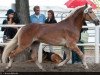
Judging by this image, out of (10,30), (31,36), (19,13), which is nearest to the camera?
(31,36)

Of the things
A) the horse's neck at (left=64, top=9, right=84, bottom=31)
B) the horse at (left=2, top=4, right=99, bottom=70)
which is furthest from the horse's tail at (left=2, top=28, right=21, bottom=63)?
the horse's neck at (left=64, top=9, right=84, bottom=31)

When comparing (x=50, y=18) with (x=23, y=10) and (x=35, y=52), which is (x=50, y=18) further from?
(x=35, y=52)

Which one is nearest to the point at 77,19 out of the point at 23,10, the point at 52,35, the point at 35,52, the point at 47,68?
the point at 52,35

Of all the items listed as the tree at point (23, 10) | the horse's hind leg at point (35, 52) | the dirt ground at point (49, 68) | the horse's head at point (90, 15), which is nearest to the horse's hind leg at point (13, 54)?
the dirt ground at point (49, 68)

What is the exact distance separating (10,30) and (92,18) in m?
2.72

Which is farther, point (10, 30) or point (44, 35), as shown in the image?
point (10, 30)

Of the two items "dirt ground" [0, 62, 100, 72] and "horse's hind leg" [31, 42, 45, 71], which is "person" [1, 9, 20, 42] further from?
"horse's hind leg" [31, 42, 45, 71]

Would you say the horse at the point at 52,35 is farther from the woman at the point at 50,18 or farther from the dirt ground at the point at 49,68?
the woman at the point at 50,18

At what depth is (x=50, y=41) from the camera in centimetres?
1177

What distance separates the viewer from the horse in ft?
38.0

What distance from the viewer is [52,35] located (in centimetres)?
1177

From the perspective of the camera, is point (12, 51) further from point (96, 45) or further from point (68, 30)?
point (96, 45)

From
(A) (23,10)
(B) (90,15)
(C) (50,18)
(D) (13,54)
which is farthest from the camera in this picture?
(A) (23,10)

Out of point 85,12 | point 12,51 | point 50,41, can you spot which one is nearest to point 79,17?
point 85,12
